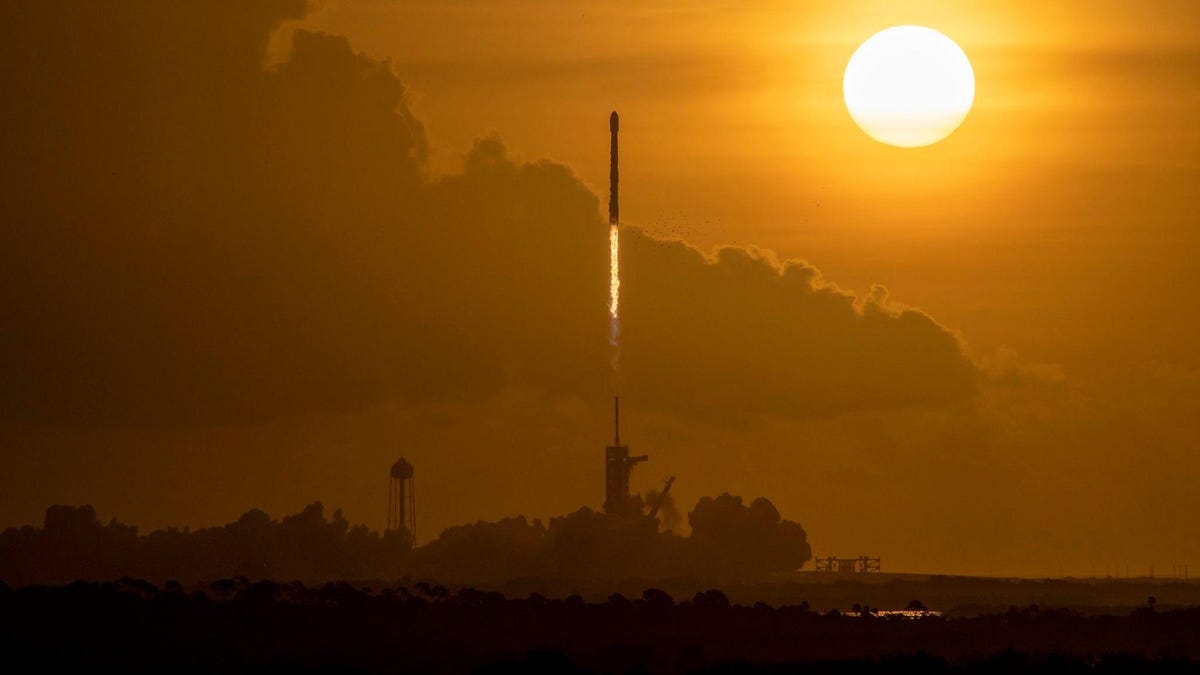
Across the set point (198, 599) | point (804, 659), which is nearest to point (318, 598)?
point (198, 599)

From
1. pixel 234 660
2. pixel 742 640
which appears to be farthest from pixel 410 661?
pixel 742 640

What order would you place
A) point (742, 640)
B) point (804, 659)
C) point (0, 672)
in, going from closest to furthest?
point (0, 672)
point (804, 659)
point (742, 640)

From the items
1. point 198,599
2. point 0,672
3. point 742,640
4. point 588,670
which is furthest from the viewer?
point 198,599

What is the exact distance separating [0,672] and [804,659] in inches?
1570

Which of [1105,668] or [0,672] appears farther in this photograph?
[1105,668]

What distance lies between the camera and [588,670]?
10562cm

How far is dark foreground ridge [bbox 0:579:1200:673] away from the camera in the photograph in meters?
108

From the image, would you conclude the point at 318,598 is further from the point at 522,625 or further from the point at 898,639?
the point at 898,639

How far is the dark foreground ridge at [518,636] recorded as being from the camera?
10806 cm

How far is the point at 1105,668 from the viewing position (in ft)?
354

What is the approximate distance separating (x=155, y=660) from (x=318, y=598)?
42.9 meters

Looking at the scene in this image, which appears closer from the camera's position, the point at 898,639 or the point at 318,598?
the point at 898,639

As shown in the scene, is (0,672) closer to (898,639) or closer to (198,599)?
(198,599)

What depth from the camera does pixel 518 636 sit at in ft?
422
